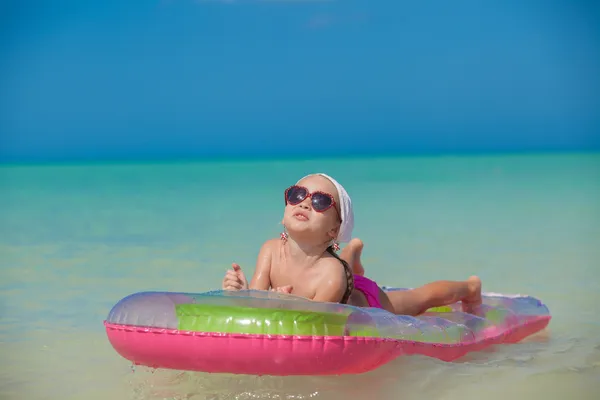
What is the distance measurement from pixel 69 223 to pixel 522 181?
8864 mm

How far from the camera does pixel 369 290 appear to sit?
3691mm

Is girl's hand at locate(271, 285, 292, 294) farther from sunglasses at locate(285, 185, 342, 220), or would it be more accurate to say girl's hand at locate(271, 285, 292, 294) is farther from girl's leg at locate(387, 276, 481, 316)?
girl's leg at locate(387, 276, 481, 316)

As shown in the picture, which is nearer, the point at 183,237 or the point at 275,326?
the point at 275,326

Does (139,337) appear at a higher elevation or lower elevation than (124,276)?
lower

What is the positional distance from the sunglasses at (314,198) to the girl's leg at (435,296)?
2.49 ft

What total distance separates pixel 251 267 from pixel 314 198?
8.91ft

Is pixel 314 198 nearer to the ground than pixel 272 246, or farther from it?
farther from it

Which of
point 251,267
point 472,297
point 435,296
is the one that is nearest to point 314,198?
point 435,296

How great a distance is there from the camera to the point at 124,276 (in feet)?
18.6

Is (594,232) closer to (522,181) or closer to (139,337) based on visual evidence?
(139,337)

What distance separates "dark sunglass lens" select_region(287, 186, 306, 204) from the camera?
133 inches

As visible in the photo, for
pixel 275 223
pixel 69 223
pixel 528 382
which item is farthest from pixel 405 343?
pixel 69 223

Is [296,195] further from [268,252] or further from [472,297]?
[472,297]

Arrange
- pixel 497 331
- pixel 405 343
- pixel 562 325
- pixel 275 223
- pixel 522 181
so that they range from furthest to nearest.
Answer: pixel 522 181 < pixel 275 223 < pixel 562 325 < pixel 497 331 < pixel 405 343
